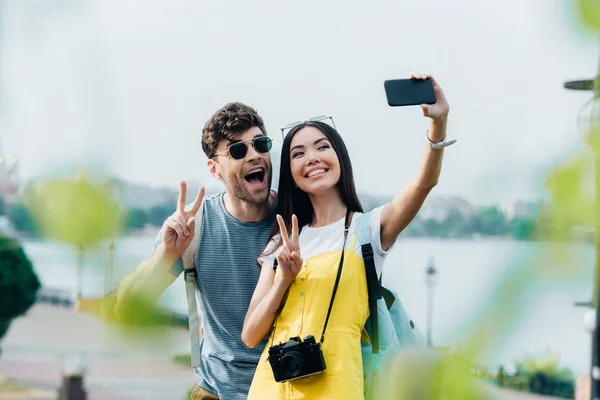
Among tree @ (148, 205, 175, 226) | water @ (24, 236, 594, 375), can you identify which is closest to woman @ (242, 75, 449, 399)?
water @ (24, 236, 594, 375)

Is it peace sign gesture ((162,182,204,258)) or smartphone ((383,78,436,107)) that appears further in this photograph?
peace sign gesture ((162,182,204,258))

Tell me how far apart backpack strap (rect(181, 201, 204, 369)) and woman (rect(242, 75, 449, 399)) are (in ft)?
0.57

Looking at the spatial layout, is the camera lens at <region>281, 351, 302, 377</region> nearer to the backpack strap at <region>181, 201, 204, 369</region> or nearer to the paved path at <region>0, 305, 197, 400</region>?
the backpack strap at <region>181, 201, 204, 369</region>

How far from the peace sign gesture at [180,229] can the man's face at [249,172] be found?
0.28 feet

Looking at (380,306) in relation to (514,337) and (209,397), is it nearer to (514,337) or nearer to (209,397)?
(209,397)

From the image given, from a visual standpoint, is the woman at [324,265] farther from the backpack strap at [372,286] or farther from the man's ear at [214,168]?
the man's ear at [214,168]

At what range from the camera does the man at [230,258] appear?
4.34ft

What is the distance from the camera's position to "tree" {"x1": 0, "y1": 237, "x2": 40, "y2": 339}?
27.6 ft

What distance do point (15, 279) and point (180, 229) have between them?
7.90 m

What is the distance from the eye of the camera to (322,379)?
1.08 m

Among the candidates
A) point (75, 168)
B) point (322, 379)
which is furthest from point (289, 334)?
point (75, 168)

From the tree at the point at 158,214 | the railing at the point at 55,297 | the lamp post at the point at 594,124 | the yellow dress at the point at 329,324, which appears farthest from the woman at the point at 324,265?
Result: the railing at the point at 55,297

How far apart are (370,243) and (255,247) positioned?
280mm

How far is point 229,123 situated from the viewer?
4.44 ft
